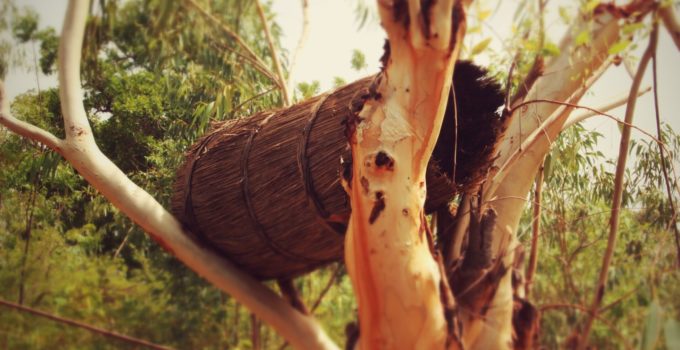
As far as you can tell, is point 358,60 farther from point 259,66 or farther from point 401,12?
point 401,12

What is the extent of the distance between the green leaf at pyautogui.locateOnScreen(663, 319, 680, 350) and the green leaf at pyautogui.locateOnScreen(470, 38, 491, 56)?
1.39ft

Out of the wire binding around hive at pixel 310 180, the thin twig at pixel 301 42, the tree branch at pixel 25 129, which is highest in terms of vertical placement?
the thin twig at pixel 301 42

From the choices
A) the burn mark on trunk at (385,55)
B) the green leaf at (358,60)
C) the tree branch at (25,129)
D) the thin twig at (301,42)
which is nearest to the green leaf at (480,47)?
the burn mark on trunk at (385,55)

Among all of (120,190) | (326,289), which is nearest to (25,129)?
(120,190)

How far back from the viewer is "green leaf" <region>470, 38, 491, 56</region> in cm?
71

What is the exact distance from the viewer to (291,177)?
2.72ft

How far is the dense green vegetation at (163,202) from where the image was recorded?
40.8 inches

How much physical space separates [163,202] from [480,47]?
Answer: 0.78m

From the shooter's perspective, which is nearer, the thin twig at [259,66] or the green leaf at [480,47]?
the green leaf at [480,47]

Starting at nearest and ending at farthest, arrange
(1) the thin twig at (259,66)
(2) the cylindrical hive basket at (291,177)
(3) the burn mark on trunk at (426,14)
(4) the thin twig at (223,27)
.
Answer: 1. (3) the burn mark on trunk at (426,14)
2. (2) the cylindrical hive basket at (291,177)
3. (4) the thin twig at (223,27)
4. (1) the thin twig at (259,66)

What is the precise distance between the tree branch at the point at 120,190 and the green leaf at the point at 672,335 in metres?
0.59

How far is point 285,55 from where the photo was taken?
163 cm

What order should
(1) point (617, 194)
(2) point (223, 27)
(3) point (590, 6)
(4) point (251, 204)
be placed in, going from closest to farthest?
(3) point (590, 6)
(1) point (617, 194)
(4) point (251, 204)
(2) point (223, 27)

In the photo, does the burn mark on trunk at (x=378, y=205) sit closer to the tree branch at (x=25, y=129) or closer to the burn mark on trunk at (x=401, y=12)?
the burn mark on trunk at (x=401, y=12)
